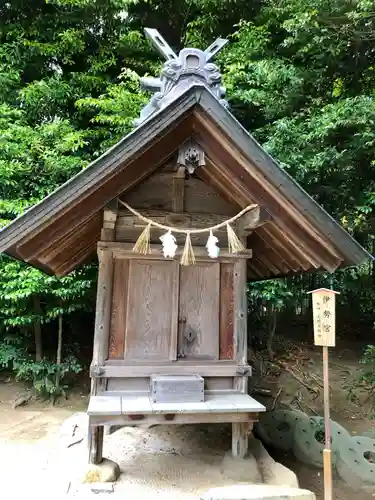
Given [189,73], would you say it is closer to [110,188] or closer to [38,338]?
[110,188]

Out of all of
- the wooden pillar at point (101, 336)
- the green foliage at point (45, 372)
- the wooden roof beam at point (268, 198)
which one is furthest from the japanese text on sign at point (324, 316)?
the green foliage at point (45, 372)

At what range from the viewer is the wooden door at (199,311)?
3994 millimetres

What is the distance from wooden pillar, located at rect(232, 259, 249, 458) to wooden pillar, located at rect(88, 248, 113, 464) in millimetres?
1327

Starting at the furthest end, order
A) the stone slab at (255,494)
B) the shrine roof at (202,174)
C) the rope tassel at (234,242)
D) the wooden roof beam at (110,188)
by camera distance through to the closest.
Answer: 1. the rope tassel at (234,242)
2. the wooden roof beam at (110,188)
3. the shrine roof at (202,174)
4. the stone slab at (255,494)

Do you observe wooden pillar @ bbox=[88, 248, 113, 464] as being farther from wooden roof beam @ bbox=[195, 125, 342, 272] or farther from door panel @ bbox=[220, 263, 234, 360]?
wooden roof beam @ bbox=[195, 125, 342, 272]

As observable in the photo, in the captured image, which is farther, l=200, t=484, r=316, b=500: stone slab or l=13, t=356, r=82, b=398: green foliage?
l=13, t=356, r=82, b=398: green foliage

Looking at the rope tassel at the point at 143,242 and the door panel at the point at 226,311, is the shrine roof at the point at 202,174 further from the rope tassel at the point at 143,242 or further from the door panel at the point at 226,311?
the door panel at the point at 226,311

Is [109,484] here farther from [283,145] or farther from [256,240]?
[283,145]

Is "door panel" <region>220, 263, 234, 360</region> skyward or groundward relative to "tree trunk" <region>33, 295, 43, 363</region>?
skyward

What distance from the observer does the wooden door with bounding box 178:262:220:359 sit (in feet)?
13.1

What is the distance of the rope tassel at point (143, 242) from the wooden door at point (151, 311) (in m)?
0.21

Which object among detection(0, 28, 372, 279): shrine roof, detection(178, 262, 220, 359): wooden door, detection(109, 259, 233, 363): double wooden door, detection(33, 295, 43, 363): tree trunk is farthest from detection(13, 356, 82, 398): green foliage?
detection(178, 262, 220, 359): wooden door

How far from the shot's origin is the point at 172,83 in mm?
3740

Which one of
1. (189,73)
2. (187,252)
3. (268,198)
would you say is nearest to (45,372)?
(187,252)
